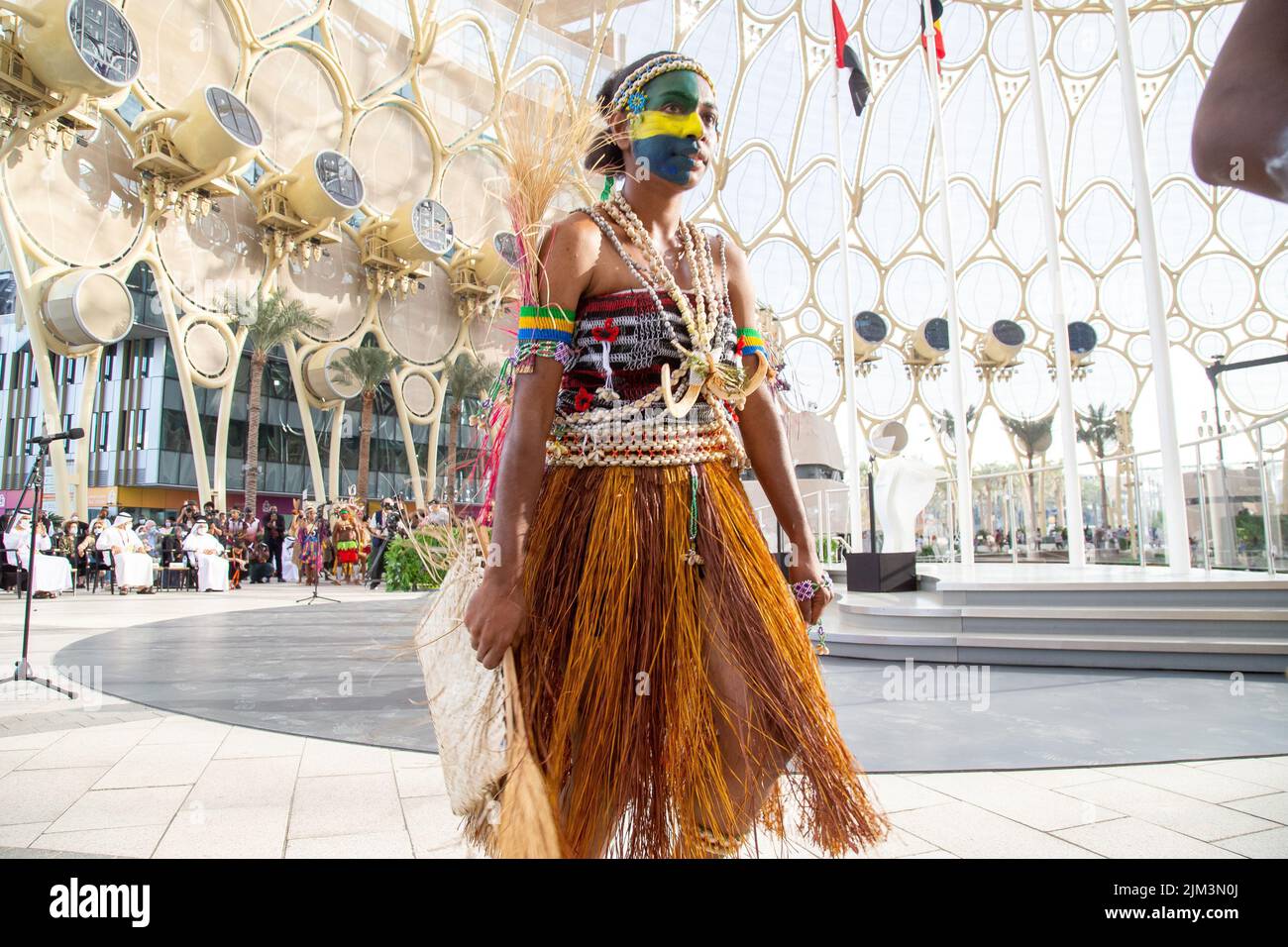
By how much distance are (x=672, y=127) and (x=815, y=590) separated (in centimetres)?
103

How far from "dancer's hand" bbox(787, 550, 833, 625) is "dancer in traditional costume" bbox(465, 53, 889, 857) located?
0.04ft

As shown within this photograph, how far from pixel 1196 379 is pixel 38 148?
5537 centimetres

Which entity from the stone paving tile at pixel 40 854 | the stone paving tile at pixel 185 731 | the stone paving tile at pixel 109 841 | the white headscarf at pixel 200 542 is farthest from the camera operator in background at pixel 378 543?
the stone paving tile at pixel 40 854

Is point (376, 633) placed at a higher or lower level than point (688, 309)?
lower

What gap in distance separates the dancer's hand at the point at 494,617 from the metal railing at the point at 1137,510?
11.6 ft

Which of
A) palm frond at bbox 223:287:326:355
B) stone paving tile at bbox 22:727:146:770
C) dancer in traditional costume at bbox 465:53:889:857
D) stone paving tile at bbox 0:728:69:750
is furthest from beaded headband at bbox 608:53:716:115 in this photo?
palm frond at bbox 223:287:326:355

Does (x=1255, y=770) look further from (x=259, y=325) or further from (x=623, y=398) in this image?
(x=259, y=325)

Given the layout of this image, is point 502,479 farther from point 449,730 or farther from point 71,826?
point 71,826

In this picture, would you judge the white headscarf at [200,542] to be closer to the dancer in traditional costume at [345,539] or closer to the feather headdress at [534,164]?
the dancer in traditional costume at [345,539]

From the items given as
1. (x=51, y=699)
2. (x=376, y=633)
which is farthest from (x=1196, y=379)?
(x=51, y=699)

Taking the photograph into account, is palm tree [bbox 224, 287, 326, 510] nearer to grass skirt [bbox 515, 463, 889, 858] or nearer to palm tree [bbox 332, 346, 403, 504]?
palm tree [bbox 332, 346, 403, 504]

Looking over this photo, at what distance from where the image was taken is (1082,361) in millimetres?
39594

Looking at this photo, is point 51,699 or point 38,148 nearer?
point 51,699

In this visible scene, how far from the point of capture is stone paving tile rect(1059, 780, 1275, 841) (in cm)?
215
